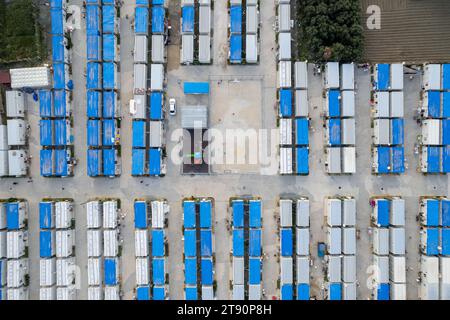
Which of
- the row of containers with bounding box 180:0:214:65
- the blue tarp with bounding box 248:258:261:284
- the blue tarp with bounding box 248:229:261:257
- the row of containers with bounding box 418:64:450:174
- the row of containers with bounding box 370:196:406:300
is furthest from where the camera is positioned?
the blue tarp with bounding box 248:258:261:284

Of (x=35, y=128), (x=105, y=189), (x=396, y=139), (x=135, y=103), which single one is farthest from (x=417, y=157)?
(x=35, y=128)

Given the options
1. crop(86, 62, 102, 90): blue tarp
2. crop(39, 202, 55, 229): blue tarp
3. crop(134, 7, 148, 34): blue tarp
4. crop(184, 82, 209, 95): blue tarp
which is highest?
crop(134, 7, 148, 34): blue tarp

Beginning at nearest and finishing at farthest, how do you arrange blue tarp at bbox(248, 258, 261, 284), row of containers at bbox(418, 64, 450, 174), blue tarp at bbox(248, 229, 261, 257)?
row of containers at bbox(418, 64, 450, 174) → blue tarp at bbox(248, 229, 261, 257) → blue tarp at bbox(248, 258, 261, 284)


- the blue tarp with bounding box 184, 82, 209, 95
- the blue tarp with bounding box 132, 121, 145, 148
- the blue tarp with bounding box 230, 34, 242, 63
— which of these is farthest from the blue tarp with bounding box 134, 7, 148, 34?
the blue tarp with bounding box 132, 121, 145, 148

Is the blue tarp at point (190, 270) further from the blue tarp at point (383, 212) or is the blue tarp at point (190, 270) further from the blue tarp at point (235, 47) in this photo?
the blue tarp at point (235, 47)

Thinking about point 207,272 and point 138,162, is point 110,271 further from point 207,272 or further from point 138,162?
point 138,162

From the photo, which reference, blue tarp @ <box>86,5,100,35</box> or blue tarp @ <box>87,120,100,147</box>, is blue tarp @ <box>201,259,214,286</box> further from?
blue tarp @ <box>86,5,100,35</box>
